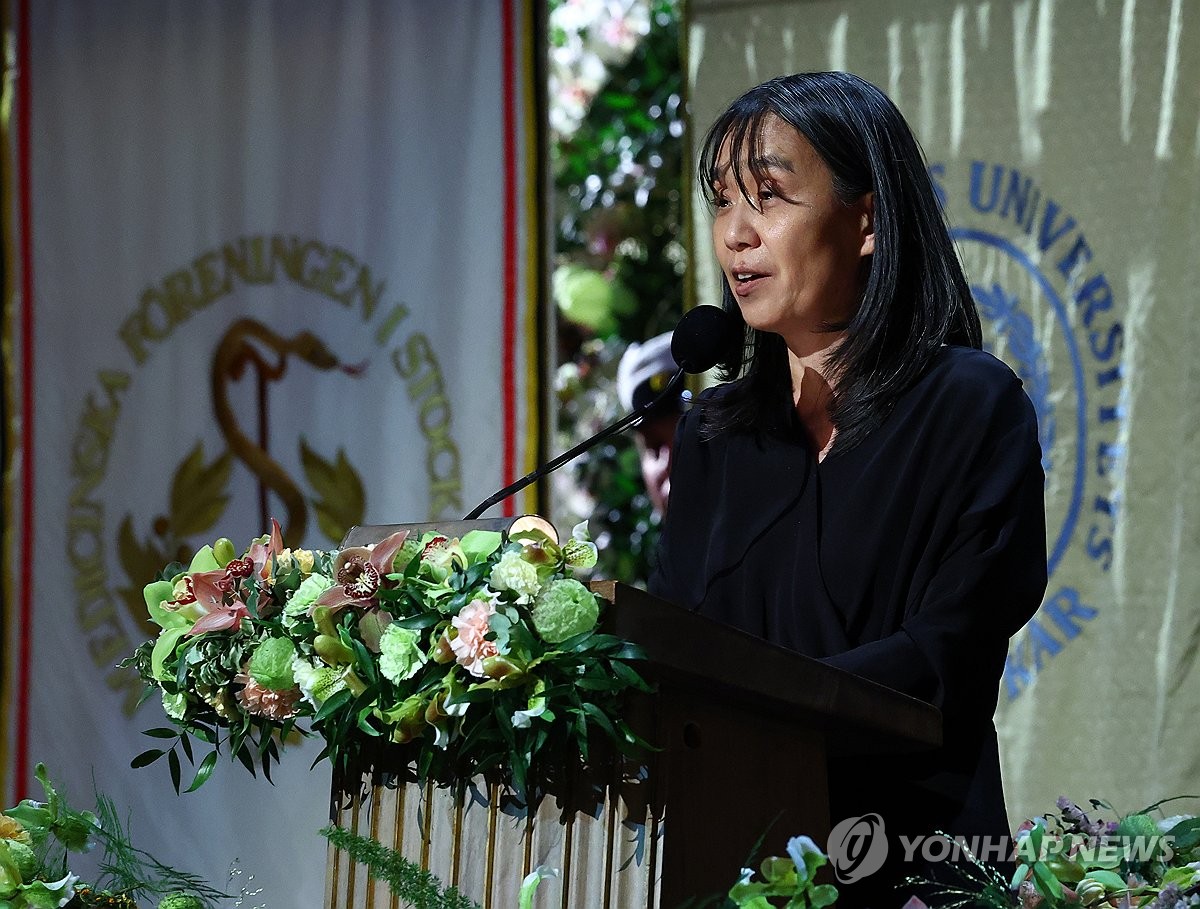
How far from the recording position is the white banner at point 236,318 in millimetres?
3629

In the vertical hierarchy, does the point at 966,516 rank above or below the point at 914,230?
below

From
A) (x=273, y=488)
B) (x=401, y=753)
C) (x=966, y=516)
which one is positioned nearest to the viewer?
(x=401, y=753)

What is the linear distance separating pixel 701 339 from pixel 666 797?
77 cm

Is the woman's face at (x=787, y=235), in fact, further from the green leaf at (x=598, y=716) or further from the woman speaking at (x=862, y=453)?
the green leaf at (x=598, y=716)

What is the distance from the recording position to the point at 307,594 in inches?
43.4

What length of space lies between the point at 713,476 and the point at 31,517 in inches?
106

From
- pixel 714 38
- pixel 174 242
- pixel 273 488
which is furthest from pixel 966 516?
pixel 174 242

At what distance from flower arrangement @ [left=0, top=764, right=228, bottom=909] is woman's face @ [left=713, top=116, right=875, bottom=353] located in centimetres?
79

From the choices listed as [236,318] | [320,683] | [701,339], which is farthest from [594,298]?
[320,683]

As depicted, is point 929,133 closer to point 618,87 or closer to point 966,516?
point 618,87

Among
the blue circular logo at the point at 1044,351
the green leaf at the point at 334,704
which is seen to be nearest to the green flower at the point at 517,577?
the green leaf at the point at 334,704

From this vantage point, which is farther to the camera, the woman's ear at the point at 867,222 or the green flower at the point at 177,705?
the woman's ear at the point at 867,222

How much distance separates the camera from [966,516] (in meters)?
1.44

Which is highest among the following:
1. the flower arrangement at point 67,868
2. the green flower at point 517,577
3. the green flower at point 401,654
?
the green flower at point 517,577
